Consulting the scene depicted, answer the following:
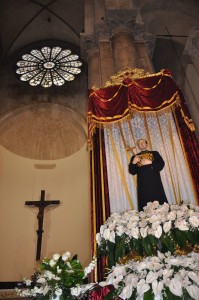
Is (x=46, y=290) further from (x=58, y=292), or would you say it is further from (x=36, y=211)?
(x=36, y=211)

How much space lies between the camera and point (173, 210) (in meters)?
2.90

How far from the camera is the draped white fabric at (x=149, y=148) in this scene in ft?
15.4

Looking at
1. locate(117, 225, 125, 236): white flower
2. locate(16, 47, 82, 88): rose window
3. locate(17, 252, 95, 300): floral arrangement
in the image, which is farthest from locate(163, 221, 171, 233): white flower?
locate(16, 47, 82, 88): rose window

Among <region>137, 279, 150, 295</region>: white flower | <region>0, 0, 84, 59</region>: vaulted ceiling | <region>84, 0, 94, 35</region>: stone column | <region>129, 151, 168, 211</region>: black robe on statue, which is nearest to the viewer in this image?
<region>137, 279, 150, 295</region>: white flower

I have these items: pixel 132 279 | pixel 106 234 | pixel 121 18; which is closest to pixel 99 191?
pixel 106 234

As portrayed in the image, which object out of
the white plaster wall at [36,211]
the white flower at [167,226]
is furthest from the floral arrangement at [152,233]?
the white plaster wall at [36,211]

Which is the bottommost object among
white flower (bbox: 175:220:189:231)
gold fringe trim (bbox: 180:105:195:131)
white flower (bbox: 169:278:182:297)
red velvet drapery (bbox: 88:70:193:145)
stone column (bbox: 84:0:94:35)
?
white flower (bbox: 169:278:182:297)

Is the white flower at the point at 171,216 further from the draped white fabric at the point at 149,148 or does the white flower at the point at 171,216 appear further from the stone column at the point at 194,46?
the stone column at the point at 194,46

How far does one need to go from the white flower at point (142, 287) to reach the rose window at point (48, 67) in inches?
405

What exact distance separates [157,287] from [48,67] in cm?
1110

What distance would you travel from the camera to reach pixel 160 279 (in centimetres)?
226

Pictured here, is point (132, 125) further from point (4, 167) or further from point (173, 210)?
point (4, 167)

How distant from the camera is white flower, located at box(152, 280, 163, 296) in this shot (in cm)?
215

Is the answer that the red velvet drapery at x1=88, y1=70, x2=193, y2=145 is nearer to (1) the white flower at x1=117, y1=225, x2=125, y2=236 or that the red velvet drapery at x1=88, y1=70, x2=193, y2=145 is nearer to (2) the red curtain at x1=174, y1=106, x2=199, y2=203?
(2) the red curtain at x1=174, y1=106, x2=199, y2=203
